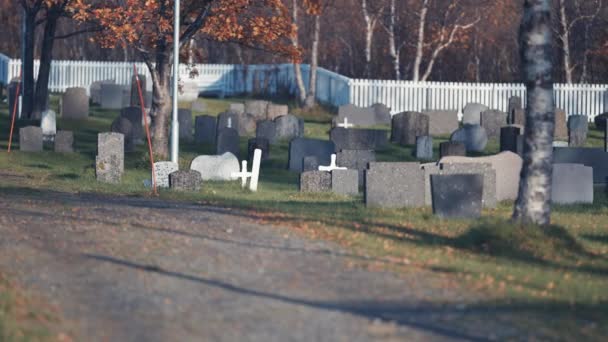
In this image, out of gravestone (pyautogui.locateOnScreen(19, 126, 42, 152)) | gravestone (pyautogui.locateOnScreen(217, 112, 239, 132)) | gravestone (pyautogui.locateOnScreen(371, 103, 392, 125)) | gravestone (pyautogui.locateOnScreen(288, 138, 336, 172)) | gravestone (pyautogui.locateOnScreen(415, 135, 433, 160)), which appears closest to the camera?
gravestone (pyautogui.locateOnScreen(288, 138, 336, 172))

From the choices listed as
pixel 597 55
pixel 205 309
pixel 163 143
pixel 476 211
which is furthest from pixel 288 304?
pixel 597 55

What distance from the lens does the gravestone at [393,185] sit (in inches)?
718

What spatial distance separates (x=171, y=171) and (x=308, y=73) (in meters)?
30.1

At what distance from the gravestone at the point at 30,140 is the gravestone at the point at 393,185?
47.5 feet

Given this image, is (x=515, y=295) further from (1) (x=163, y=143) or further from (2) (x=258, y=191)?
(1) (x=163, y=143)

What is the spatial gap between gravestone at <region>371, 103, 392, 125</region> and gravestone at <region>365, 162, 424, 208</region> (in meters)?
23.1

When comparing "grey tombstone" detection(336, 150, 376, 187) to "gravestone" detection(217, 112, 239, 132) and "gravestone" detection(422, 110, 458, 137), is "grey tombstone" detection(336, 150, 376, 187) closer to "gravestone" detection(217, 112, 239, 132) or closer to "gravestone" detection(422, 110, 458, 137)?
"gravestone" detection(217, 112, 239, 132)

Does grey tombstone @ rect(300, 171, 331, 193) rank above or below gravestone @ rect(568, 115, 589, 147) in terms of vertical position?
below

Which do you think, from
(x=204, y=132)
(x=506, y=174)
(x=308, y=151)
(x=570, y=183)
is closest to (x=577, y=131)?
(x=204, y=132)

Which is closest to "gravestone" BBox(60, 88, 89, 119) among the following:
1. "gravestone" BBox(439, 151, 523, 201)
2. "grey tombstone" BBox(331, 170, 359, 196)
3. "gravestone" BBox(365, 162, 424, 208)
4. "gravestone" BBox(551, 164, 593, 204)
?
"grey tombstone" BBox(331, 170, 359, 196)

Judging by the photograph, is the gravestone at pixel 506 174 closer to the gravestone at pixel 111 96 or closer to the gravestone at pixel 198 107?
the gravestone at pixel 198 107

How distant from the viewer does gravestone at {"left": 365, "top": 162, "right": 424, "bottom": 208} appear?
18234 mm

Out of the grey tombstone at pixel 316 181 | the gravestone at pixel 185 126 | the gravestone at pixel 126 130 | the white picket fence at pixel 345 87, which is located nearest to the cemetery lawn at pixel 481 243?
the grey tombstone at pixel 316 181

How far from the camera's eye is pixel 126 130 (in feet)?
102
